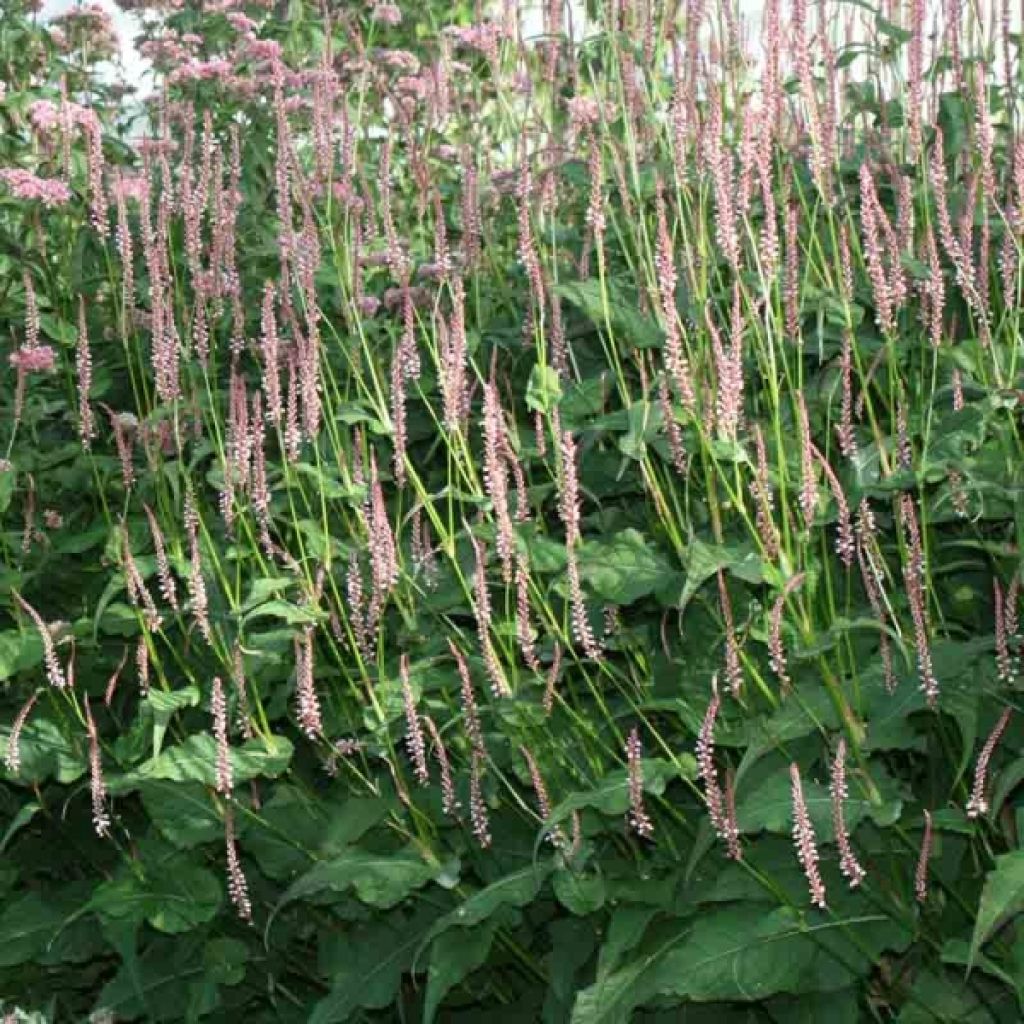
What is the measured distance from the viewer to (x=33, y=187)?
4785mm

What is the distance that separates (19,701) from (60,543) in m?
0.38

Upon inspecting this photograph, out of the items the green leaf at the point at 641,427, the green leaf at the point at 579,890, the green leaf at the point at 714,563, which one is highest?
the green leaf at the point at 641,427

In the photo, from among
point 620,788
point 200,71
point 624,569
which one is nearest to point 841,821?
point 620,788

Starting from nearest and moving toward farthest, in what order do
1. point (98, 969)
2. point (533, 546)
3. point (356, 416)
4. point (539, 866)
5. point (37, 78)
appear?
point (539, 866)
point (533, 546)
point (356, 416)
point (98, 969)
point (37, 78)

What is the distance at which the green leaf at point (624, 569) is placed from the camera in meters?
3.51

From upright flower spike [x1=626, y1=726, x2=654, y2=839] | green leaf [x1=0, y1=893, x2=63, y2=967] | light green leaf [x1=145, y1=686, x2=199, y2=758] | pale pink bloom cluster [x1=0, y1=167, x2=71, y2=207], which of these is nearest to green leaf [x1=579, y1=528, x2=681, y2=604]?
upright flower spike [x1=626, y1=726, x2=654, y2=839]

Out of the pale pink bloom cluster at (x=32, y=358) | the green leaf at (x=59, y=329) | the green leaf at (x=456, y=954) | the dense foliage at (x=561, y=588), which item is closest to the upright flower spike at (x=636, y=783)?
the dense foliage at (x=561, y=588)

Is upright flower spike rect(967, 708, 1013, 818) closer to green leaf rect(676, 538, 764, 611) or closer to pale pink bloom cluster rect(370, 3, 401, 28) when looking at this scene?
green leaf rect(676, 538, 764, 611)

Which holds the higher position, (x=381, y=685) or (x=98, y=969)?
(x=381, y=685)

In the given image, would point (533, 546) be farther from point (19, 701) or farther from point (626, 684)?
point (19, 701)

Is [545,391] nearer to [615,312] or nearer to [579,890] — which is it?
[615,312]

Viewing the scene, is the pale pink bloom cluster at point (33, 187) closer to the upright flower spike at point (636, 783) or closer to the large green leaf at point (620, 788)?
the large green leaf at point (620, 788)

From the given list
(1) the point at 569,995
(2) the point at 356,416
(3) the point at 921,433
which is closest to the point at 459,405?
(2) the point at 356,416

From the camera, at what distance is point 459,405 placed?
12.4ft
